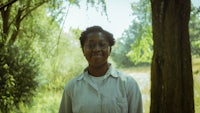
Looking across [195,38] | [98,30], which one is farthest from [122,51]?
[98,30]

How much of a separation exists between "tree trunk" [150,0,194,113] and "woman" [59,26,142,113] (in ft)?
0.63

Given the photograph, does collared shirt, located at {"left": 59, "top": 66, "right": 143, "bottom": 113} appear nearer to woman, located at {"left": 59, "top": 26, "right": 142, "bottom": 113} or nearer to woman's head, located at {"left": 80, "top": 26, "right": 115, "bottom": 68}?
woman, located at {"left": 59, "top": 26, "right": 142, "bottom": 113}

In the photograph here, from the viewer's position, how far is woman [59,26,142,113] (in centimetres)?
185

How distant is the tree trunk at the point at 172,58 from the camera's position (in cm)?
183

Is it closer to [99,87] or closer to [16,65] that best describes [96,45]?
[99,87]

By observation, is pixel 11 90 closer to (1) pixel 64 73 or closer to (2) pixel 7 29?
(2) pixel 7 29

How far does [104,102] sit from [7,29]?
24.9 ft

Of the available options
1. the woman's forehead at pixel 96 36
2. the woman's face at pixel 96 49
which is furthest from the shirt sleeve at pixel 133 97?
the woman's forehead at pixel 96 36

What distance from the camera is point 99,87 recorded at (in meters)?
1.90

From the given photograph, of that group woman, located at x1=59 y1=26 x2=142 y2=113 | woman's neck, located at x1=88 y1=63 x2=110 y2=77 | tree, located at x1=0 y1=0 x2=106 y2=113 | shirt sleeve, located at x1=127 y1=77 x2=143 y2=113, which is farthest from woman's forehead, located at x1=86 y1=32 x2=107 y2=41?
tree, located at x1=0 y1=0 x2=106 y2=113

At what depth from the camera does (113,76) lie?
6.36ft

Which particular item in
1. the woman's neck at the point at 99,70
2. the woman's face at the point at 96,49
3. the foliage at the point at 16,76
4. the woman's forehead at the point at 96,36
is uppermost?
the woman's forehead at the point at 96,36

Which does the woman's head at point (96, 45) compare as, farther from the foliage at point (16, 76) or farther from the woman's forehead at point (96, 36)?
the foliage at point (16, 76)

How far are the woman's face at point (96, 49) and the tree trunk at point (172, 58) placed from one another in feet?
1.17
